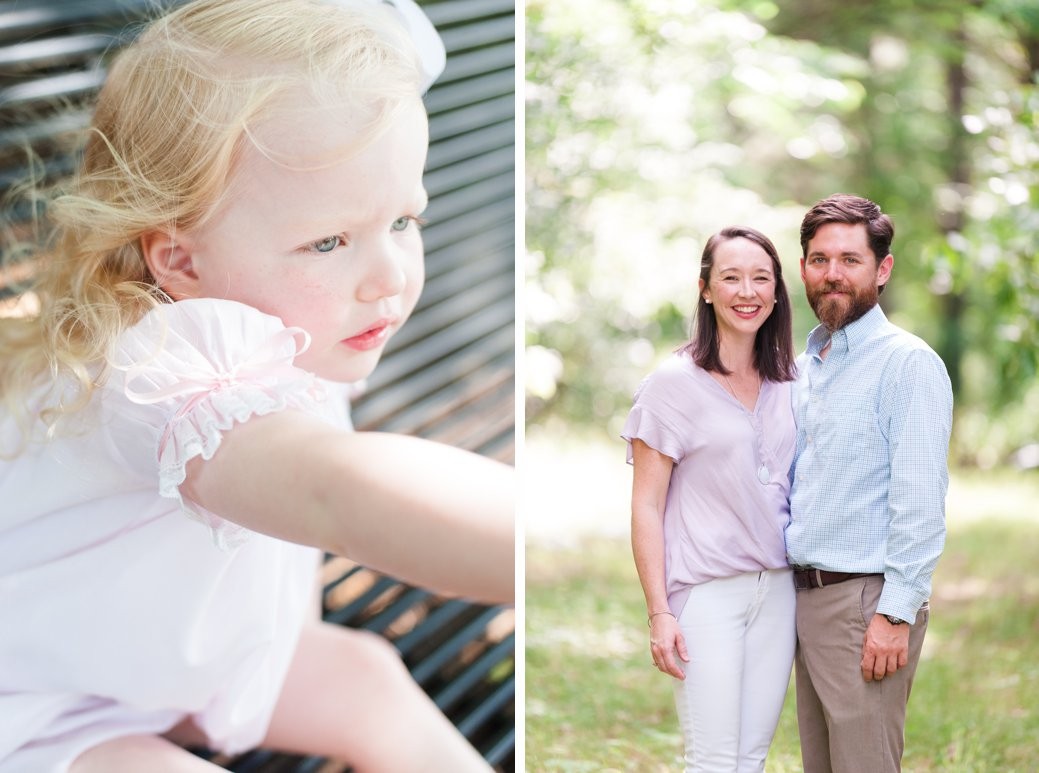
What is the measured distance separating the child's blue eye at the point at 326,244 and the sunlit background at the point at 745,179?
1477mm

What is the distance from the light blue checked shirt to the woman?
62mm

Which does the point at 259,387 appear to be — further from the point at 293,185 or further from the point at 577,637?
the point at 577,637

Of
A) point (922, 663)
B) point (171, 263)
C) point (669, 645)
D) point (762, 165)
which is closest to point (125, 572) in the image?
point (171, 263)

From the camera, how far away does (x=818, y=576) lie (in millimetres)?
1795

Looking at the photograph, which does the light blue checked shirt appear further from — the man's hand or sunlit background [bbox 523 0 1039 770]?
sunlit background [bbox 523 0 1039 770]

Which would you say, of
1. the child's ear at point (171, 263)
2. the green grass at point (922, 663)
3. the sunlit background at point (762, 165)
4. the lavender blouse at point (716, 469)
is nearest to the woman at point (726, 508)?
the lavender blouse at point (716, 469)

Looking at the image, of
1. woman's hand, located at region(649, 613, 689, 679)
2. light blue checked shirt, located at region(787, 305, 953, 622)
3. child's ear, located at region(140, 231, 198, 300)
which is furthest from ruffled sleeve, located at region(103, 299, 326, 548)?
light blue checked shirt, located at region(787, 305, 953, 622)

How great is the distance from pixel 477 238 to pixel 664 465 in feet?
3.27

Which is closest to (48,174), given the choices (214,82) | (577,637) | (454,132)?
(214,82)

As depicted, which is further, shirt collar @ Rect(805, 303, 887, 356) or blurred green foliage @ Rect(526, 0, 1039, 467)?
blurred green foliage @ Rect(526, 0, 1039, 467)

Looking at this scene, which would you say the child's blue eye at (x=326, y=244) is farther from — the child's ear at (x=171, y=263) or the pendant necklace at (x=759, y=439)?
the pendant necklace at (x=759, y=439)

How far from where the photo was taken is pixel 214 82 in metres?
1.58

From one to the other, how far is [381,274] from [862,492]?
892 mm

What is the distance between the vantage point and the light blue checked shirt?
1.71 meters
